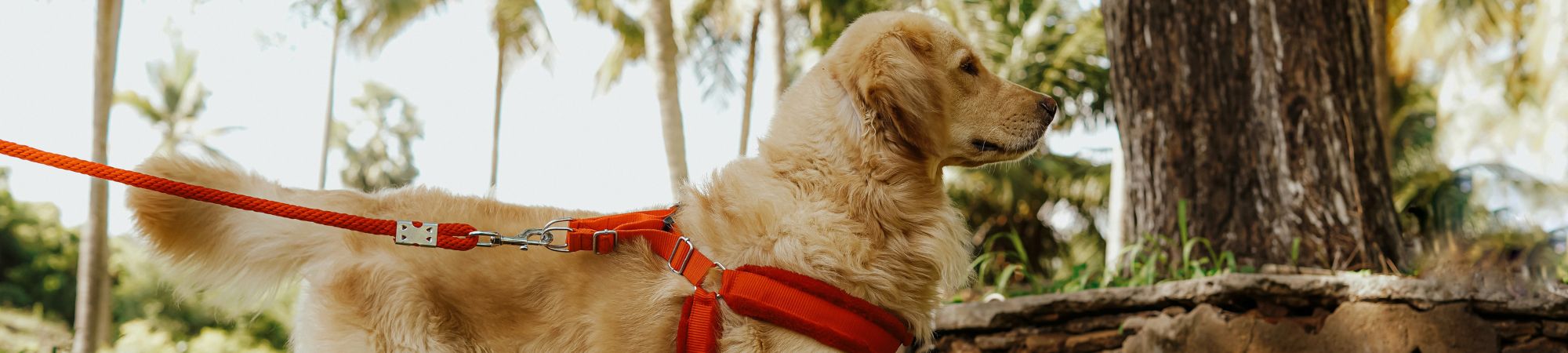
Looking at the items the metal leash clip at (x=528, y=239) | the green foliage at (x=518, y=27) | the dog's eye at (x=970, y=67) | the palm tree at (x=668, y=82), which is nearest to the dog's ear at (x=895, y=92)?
the dog's eye at (x=970, y=67)

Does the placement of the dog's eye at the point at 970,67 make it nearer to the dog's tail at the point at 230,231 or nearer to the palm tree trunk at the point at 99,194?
the dog's tail at the point at 230,231

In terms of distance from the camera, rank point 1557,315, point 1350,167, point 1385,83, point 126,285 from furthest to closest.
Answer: point 126,285 → point 1385,83 → point 1350,167 → point 1557,315

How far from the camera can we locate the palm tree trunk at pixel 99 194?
1180cm

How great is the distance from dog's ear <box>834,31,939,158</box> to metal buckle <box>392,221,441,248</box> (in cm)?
114

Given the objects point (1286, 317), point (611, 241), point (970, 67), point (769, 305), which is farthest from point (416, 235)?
point (1286, 317)

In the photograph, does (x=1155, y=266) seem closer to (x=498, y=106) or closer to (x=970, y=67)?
(x=970, y=67)

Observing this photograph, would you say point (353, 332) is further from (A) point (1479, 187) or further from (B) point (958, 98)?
(A) point (1479, 187)

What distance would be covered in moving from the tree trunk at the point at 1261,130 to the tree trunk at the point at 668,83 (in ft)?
26.4

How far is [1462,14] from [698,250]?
2963 centimetres

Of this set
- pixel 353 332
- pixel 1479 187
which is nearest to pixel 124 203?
pixel 353 332

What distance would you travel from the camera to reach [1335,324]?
4219 millimetres

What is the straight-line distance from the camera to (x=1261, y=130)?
17.4 ft

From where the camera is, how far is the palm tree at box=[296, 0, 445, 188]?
78.0ft

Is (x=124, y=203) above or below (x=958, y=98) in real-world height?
below
